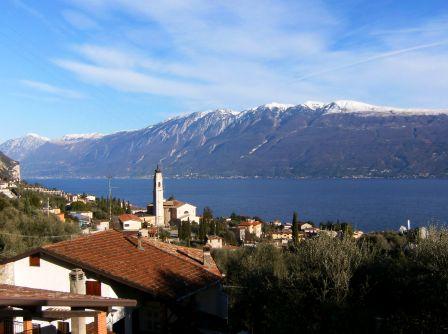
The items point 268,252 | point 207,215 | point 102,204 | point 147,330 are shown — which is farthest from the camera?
point 102,204

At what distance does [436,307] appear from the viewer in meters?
10.6

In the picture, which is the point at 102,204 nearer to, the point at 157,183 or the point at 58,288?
the point at 157,183

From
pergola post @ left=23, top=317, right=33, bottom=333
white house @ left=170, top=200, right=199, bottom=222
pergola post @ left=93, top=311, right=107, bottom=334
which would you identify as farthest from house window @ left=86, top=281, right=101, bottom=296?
white house @ left=170, top=200, right=199, bottom=222

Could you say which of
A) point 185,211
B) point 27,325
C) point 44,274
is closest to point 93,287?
point 44,274

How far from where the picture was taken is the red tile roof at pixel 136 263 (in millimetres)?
12531

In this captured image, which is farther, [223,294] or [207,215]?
[207,215]

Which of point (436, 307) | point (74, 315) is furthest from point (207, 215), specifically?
point (74, 315)

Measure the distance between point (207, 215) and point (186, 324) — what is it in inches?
2364

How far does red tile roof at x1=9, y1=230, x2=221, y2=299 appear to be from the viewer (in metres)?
12.5

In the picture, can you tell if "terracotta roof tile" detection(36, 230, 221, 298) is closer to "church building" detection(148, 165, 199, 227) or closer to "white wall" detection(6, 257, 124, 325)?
"white wall" detection(6, 257, 124, 325)

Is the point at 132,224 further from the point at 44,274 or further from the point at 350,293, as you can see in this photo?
the point at 350,293

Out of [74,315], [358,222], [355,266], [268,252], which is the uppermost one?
[74,315]

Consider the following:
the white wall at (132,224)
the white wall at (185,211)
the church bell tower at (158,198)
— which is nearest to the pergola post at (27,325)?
the white wall at (132,224)

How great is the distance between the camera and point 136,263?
13.8 m
